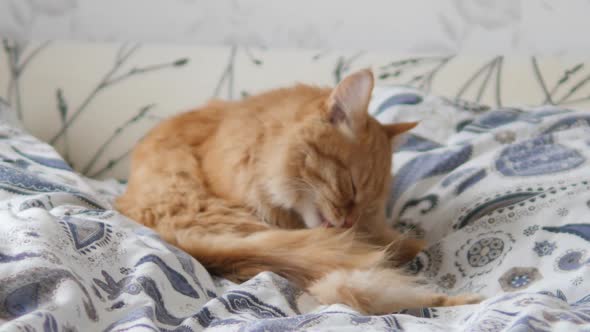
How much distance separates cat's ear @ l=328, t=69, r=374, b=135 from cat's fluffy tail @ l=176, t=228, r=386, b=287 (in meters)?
0.24

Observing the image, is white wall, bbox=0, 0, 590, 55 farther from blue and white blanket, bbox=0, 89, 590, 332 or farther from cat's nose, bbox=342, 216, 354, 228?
cat's nose, bbox=342, 216, 354, 228

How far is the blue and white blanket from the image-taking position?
0.88m

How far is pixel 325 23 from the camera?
2646 mm

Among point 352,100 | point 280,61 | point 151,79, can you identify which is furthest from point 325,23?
point 352,100

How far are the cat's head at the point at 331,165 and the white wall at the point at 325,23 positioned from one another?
1.14 meters

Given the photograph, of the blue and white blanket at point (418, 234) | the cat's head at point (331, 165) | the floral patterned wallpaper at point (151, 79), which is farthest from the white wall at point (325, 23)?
the cat's head at point (331, 165)

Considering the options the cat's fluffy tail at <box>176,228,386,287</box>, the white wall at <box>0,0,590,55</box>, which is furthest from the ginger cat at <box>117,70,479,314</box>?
the white wall at <box>0,0,590,55</box>

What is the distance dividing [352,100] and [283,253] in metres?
0.36

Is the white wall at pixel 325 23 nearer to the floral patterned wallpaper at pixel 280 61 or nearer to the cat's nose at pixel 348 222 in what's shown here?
the floral patterned wallpaper at pixel 280 61

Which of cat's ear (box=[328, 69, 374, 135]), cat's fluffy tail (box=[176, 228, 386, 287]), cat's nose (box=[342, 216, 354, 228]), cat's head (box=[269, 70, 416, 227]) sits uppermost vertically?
cat's ear (box=[328, 69, 374, 135])

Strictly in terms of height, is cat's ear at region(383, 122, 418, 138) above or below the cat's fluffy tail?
above

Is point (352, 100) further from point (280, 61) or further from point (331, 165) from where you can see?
point (280, 61)

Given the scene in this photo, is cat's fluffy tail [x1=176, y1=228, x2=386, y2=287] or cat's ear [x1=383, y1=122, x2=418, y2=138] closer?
cat's fluffy tail [x1=176, y1=228, x2=386, y2=287]

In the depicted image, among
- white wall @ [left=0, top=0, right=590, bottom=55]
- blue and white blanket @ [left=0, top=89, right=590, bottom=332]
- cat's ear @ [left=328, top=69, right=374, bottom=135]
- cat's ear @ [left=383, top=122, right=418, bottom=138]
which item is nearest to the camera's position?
blue and white blanket @ [left=0, top=89, right=590, bottom=332]
